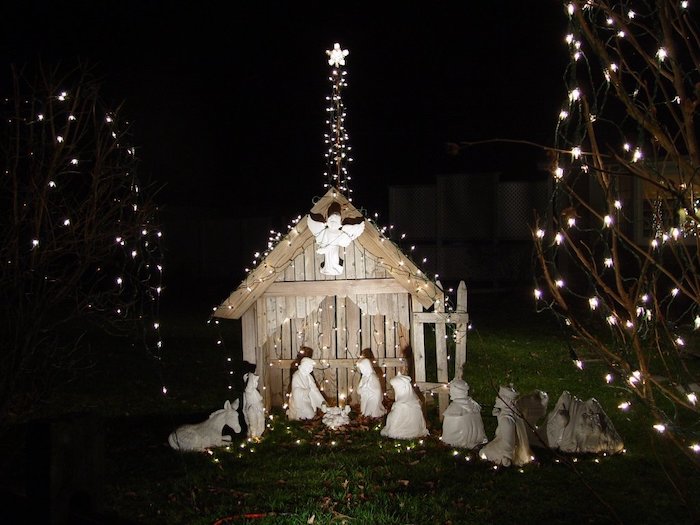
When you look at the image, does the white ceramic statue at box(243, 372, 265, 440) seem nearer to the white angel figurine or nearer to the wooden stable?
the wooden stable

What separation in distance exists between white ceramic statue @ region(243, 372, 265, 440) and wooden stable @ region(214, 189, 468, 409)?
0.73 metres

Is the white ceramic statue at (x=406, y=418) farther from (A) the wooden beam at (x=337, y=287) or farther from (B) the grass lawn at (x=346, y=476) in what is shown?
(A) the wooden beam at (x=337, y=287)

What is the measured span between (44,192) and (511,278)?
626 inches

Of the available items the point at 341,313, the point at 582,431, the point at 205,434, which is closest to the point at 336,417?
the point at 341,313

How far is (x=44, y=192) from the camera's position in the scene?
6.53 meters

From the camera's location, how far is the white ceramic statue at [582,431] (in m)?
6.97

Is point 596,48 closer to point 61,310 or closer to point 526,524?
point 526,524

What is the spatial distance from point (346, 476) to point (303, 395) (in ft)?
6.28

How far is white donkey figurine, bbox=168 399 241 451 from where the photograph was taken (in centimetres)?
729

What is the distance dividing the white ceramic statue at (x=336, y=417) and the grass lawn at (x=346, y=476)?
11 centimetres

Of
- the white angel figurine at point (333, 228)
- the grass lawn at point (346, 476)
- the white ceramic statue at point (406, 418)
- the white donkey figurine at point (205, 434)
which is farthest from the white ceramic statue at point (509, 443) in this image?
the white donkey figurine at point (205, 434)

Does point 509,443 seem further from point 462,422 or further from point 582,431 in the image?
point 582,431

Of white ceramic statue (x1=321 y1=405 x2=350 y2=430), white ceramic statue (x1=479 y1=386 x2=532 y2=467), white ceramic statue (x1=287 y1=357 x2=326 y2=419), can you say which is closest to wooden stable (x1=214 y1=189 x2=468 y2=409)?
white ceramic statue (x1=287 y1=357 x2=326 y2=419)

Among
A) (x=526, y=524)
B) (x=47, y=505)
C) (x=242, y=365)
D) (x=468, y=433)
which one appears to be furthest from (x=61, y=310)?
(x=47, y=505)
